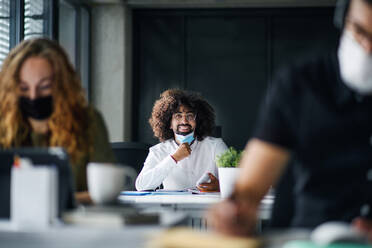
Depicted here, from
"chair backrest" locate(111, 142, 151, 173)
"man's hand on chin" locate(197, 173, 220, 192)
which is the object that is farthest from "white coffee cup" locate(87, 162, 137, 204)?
"chair backrest" locate(111, 142, 151, 173)

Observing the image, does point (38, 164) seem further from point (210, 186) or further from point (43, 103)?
point (210, 186)

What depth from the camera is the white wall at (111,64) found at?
657 cm

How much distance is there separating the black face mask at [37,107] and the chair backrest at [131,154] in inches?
86.4

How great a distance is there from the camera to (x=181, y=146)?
3918 mm

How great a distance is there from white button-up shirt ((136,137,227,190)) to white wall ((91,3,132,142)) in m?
2.36

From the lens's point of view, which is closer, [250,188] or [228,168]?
[250,188]

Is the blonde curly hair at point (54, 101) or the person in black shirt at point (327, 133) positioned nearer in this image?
the person in black shirt at point (327, 133)

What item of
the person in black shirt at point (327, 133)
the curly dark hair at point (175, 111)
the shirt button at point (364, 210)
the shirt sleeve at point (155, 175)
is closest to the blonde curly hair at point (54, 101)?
the person in black shirt at point (327, 133)

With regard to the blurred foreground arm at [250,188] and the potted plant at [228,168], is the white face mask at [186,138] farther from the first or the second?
the blurred foreground arm at [250,188]

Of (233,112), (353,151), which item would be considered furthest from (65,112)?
(233,112)

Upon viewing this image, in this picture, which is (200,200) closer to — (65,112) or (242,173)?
(65,112)

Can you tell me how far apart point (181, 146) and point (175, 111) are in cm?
49

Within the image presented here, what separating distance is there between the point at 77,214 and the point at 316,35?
5.82 m

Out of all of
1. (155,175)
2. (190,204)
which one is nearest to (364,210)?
(190,204)
